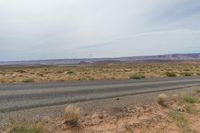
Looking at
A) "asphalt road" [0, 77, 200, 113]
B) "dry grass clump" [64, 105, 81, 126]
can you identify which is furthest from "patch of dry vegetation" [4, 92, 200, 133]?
"asphalt road" [0, 77, 200, 113]

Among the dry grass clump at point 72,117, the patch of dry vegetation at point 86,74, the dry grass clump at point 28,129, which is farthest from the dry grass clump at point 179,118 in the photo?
the patch of dry vegetation at point 86,74

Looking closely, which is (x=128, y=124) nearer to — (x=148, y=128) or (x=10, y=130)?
(x=148, y=128)

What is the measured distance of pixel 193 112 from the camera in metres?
14.6

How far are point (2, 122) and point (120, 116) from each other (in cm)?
434

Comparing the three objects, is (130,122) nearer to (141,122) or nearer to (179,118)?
(141,122)

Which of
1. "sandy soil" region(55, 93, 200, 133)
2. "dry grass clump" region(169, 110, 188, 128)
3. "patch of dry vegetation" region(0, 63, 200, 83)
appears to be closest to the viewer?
"sandy soil" region(55, 93, 200, 133)

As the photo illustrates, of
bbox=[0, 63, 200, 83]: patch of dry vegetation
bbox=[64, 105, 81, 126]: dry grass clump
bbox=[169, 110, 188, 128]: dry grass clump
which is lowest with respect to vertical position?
bbox=[0, 63, 200, 83]: patch of dry vegetation

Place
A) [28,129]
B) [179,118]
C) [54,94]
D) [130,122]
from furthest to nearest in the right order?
1. [54,94]
2. [179,118]
3. [130,122]
4. [28,129]

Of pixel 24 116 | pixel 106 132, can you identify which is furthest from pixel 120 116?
pixel 24 116

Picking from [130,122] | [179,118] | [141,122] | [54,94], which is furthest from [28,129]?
[54,94]

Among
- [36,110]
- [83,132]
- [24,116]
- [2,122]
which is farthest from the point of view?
[36,110]

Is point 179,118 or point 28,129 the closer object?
A: point 28,129

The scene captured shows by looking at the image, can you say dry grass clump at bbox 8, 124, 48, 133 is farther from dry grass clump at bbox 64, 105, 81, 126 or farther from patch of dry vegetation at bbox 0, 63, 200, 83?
patch of dry vegetation at bbox 0, 63, 200, 83

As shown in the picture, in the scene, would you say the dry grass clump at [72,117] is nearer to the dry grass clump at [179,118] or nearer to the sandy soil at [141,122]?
the sandy soil at [141,122]
